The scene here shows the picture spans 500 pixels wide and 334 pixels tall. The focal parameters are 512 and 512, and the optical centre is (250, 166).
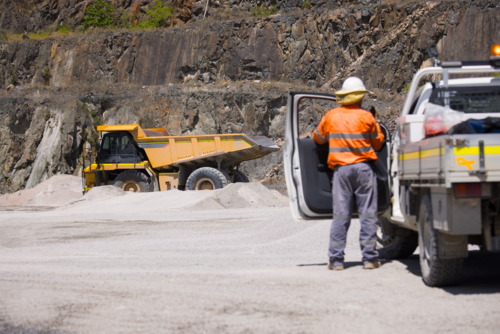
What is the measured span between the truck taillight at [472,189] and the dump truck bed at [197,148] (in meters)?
15.1

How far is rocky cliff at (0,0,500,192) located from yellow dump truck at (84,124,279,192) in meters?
7.71

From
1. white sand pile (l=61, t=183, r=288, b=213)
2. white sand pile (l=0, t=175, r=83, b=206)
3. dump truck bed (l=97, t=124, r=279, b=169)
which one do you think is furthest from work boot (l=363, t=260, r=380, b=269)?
white sand pile (l=0, t=175, r=83, b=206)

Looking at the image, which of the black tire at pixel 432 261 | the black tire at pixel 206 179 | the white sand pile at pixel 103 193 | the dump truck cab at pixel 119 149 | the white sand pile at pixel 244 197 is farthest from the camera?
the dump truck cab at pixel 119 149

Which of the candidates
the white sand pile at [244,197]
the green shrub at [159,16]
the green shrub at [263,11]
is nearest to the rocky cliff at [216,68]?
the green shrub at [263,11]

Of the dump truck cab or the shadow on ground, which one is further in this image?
the dump truck cab

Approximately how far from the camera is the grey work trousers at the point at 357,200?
16.6ft

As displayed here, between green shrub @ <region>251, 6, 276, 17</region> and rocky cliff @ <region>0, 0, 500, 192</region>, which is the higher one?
green shrub @ <region>251, 6, 276, 17</region>

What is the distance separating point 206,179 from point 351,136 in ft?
46.8

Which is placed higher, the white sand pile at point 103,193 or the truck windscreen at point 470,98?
the truck windscreen at point 470,98

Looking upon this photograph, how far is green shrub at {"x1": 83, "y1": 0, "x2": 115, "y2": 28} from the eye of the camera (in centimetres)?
4469

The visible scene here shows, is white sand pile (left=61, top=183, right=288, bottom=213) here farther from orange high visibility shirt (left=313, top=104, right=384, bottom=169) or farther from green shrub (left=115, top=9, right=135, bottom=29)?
green shrub (left=115, top=9, right=135, bottom=29)

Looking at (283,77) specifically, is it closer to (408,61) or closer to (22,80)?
(408,61)

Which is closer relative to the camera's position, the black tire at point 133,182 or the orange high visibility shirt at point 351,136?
the orange high visibility shirt at point 351,136

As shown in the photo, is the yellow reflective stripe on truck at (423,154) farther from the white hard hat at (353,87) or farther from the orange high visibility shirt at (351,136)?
the white hard hat at (353,87)
